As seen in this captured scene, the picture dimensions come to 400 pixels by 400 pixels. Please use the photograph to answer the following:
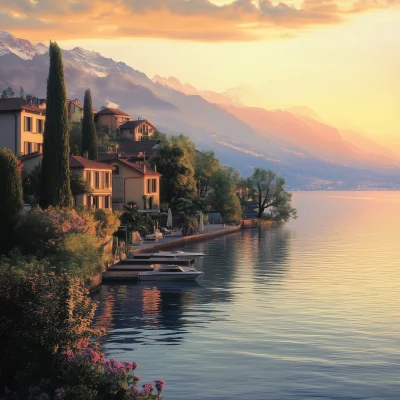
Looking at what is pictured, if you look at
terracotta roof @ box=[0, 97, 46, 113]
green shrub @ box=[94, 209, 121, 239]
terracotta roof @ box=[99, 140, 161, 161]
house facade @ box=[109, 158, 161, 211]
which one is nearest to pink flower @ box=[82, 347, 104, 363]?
green shrub @ box=[94, 209, 121, 239]

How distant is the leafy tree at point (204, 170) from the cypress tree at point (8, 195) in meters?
91.9

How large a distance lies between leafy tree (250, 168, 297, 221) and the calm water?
82.7 metres

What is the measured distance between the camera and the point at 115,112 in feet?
606

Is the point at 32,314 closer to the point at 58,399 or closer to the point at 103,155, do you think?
the point at 58,399

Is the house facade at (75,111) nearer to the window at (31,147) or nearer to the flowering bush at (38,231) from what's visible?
the window at (31,147)

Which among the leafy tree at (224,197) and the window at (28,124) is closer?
the window at (28,124)

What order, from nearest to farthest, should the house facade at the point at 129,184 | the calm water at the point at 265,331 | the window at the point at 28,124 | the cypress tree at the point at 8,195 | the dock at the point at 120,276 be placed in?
the calm water at the point at 265,331 < the cypress tree at the point at 8,195 < the dock at the point at 120,276 < the window at the point at 28,124 < the house facade at the point at 129,184

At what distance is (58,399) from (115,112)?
545ft

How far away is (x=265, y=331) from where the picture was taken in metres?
43.4

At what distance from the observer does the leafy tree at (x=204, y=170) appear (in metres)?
148

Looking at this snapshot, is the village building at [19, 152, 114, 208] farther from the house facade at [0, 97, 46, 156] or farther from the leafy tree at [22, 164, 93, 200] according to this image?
the house facade at [0, 97, 46, 156]

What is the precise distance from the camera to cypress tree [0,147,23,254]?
177ft

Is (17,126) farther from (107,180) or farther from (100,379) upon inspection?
(100,379)

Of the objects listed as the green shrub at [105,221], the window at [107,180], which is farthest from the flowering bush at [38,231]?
the window at [107,180]
